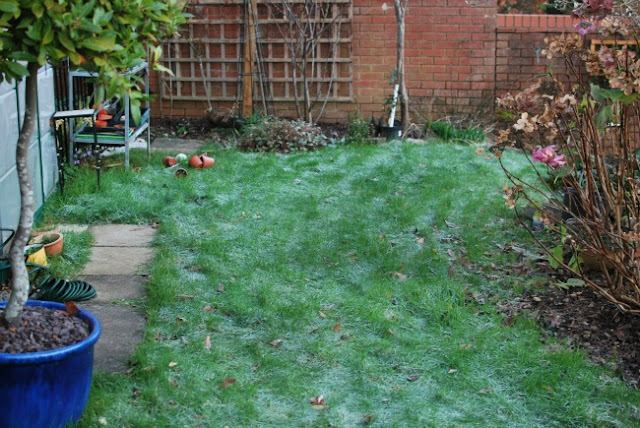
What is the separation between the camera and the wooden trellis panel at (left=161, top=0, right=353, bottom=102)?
10.4 meters

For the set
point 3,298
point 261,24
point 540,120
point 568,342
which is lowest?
point 568,342

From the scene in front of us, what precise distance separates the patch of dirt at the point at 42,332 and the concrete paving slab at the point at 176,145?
17.2 ft

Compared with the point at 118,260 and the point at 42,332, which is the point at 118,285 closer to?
the point at 118,260

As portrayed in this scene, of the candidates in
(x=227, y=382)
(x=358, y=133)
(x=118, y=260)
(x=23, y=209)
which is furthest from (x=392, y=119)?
(x=23, y=209)

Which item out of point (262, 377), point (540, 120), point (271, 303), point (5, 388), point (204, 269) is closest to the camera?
point (5, 388)

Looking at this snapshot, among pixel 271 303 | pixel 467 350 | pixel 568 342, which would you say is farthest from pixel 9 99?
pixel 568 342

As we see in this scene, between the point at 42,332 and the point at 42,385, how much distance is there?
27 cm

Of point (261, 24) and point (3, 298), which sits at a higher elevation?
point (261, 24)

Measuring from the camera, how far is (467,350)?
Answer: 169 inches

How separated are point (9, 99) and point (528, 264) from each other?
3795 mm

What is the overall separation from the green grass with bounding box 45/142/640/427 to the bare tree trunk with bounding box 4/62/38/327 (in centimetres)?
56

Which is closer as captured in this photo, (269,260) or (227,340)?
(227,340)

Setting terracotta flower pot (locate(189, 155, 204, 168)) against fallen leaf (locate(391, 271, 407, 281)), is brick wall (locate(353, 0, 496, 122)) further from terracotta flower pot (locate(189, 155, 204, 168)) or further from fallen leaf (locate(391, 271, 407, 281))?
fallen leaf (locate(391, 271, 407, 281))

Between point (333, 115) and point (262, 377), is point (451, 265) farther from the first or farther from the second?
point (333, 115)
